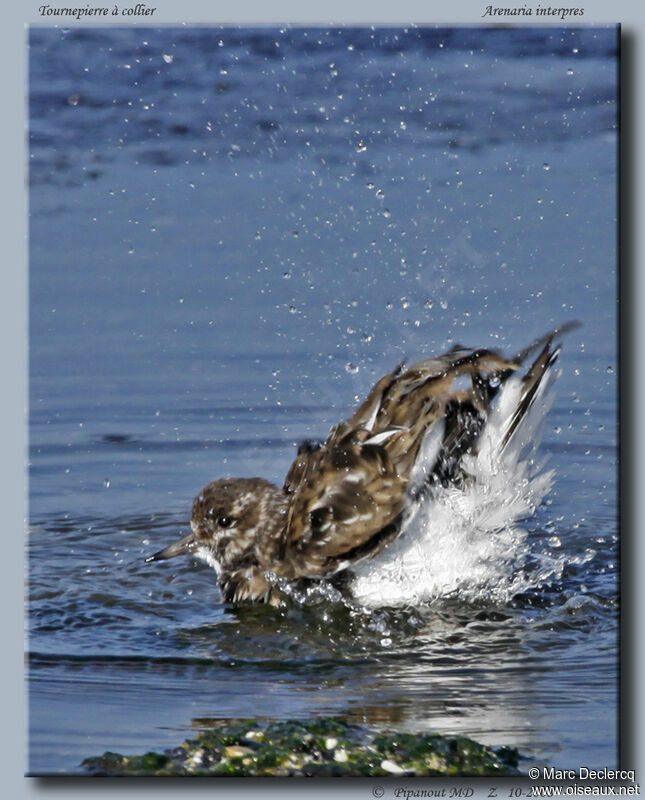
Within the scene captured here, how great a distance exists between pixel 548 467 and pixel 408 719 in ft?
6.60

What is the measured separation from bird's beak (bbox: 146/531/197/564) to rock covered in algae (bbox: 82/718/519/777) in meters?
1.40

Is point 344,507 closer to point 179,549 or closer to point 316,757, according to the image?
point 179,549

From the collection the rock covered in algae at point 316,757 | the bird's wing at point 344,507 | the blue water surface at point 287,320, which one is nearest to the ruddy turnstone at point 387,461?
the bird's wing at point 344,507

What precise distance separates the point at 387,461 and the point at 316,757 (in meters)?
1.33

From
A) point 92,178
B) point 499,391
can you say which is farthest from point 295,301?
point 499,391

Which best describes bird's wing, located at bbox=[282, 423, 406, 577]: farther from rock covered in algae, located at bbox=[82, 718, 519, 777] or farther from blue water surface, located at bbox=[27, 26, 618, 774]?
rock covered in algae, located at bbox=[82, 718, 519, 777]

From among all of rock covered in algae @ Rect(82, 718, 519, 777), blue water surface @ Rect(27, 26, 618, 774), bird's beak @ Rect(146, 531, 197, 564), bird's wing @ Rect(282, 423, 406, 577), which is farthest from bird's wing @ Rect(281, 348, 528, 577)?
rock covered in algae @ Rect(82, 718, 519, 777)

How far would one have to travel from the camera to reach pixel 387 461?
5781 mm

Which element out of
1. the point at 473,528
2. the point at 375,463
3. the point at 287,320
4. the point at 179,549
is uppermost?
the point at 287,320

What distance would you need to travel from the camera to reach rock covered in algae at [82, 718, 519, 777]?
4848mm

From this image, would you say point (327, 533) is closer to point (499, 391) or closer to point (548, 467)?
point (499, 391)

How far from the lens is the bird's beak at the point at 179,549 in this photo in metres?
6.26

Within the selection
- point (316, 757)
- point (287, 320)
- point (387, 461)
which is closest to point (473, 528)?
point (387, 461)

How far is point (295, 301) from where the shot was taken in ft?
23.6
